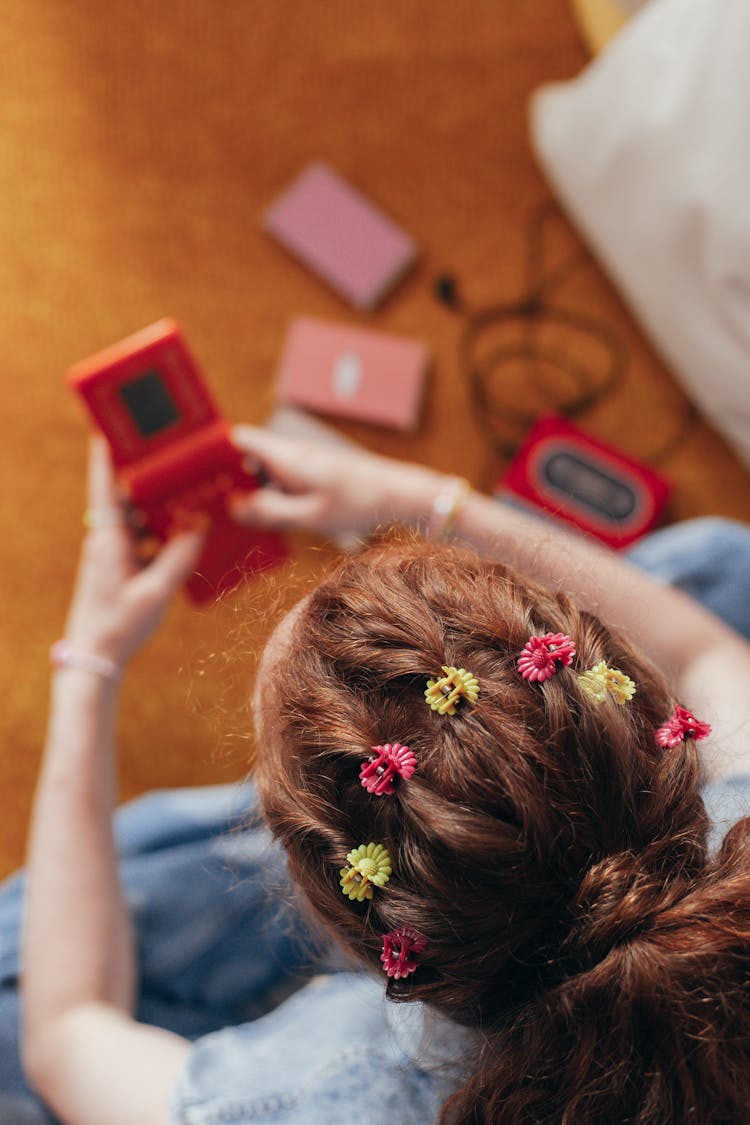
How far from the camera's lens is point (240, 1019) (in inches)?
31.3

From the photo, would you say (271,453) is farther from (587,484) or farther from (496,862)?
(496,862)

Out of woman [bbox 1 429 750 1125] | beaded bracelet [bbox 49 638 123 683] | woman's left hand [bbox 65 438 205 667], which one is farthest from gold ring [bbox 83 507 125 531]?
woman [bbox 1 429 750 1125]

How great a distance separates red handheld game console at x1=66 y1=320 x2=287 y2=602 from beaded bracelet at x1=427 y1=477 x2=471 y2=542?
0.52 ft

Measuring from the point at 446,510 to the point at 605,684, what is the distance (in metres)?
0.41

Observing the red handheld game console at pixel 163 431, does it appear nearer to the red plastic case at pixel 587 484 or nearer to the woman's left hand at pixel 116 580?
the woman's left hand at pixel 116 580

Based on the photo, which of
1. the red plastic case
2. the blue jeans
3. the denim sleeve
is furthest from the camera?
the red plastic case

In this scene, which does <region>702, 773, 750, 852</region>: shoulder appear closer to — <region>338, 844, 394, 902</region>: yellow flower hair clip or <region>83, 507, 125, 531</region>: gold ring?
<region>338, 844, 394, 902</region>: yellow flower hair clip

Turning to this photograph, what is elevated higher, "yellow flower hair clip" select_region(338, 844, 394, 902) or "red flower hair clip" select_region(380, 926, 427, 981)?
"yellow flower hair clip" select_region(338, 844, 394, 902)

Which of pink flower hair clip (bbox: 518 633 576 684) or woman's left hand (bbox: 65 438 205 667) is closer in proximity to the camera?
pink flower hair clip (bbox: 518 633 576 684)

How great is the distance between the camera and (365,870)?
42cm

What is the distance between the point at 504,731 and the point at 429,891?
8 centimetres

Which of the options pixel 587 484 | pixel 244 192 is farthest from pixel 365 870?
pixel 244 192

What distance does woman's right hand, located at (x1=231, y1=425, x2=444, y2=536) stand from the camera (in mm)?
843

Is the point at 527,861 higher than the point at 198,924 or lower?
higher
